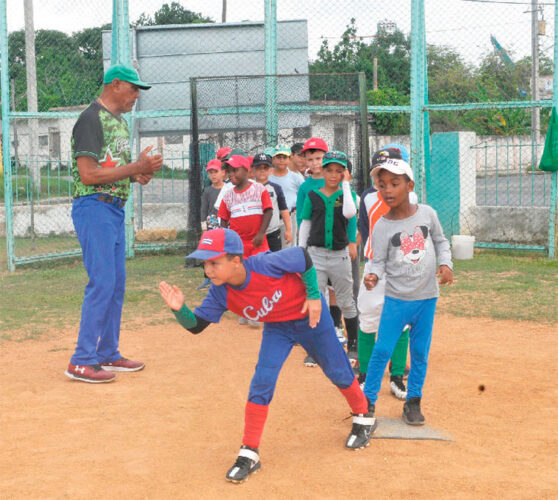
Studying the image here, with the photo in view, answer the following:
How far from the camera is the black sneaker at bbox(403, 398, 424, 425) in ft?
14.6

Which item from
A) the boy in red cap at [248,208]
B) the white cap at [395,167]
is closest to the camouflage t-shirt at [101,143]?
the boy in red cap at [248,208]

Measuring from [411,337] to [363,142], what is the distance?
Result: 5.17m

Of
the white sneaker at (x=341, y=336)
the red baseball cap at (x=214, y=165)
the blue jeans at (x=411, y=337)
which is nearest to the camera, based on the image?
the blue jeans at (x=411, y=337)

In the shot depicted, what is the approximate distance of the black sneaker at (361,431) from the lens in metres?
4.14

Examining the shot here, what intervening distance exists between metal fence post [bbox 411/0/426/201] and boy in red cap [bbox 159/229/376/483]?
7176mm

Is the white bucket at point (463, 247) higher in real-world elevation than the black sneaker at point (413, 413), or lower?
higher

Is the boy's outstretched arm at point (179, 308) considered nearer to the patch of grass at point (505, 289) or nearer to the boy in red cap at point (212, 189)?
the patch of grass at point (505, 289)

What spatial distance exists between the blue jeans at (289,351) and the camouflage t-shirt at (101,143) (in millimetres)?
2143

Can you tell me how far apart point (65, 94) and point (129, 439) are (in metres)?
7.96

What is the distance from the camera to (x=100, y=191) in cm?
556

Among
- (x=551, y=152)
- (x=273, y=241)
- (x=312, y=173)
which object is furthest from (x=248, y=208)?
(x=551, y=152)

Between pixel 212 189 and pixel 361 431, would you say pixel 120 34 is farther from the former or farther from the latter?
pixel 361 431

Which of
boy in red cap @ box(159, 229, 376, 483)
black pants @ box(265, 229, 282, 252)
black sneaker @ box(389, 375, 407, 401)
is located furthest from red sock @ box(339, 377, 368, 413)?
black pants @ box(265, 229, 282, 252)

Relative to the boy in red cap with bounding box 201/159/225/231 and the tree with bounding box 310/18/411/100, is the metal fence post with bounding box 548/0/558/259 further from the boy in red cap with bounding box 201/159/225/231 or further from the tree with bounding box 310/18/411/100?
the boy in red cap with bounding box 201/159/225/231
